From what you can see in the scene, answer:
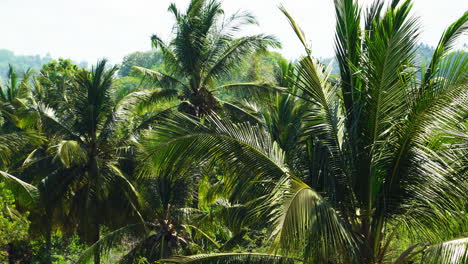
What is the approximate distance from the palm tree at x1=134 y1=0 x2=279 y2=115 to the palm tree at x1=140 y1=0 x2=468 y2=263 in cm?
957

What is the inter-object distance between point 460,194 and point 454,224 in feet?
1.29

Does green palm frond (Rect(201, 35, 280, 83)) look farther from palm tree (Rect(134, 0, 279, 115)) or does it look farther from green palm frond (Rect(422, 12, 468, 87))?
green palm frond (Rect(422, 12, 468, 87))

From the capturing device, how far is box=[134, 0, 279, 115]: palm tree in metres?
17.5

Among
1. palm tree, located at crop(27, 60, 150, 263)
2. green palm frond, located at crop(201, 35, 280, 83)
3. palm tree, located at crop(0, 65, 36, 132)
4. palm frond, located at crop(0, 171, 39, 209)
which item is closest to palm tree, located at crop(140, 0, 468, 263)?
palm frond, located at crop(0, 171, 39, 209)

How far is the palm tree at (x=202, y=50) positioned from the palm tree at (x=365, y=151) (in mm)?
9574

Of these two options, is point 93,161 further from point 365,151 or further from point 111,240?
point 365,151

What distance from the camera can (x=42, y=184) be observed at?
632 inches

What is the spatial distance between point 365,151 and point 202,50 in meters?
10.6

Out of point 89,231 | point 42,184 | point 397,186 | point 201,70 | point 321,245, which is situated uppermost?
point 201,70

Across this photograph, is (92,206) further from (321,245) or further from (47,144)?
(321,245)

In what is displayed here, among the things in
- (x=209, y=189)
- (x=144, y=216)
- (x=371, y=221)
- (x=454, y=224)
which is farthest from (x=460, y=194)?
(x=144, y=216)

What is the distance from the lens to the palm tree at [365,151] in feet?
22.4

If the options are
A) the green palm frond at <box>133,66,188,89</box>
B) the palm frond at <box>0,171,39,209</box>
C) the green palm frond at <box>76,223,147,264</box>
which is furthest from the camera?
the green palm frond at <box>133,66,188,89</box>

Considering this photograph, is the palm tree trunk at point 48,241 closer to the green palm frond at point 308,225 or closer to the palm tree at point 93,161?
the palm tree at point 93,161
